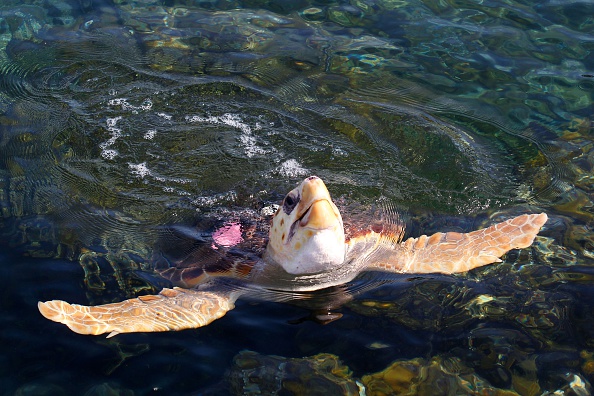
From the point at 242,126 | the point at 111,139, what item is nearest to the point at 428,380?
the point at 242,126

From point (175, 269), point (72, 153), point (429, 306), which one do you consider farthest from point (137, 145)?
point (429, 306)

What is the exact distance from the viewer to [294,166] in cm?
559

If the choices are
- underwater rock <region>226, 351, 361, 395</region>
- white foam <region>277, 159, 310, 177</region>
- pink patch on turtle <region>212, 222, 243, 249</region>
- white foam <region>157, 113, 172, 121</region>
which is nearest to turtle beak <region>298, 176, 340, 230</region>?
underwater rock <region>226, 351, 361, 395</region>

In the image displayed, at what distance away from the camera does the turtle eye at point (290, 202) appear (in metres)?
4.08

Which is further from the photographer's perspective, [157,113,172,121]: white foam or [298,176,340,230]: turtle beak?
[157,113,172,121]: white foam

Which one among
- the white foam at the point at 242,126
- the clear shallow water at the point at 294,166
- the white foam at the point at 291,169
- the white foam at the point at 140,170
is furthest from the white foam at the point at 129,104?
the white foam at the point at 291,169

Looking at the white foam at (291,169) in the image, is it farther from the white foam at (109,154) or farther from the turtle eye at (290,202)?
the white foam at (109,154)

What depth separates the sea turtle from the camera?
150 inches

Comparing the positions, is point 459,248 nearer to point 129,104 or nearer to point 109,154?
point 109,154

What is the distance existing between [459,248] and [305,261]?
49.8 inches

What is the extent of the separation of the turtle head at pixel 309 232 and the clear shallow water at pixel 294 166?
35cm

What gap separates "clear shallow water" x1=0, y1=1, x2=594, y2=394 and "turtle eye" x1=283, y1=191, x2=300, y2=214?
27.5 inches

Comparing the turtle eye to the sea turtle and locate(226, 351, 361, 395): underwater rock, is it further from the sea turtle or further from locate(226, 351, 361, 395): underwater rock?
locate(226, 351, 361, 395): underwater rock

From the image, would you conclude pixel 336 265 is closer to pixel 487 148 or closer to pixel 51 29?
pixel 487 148
